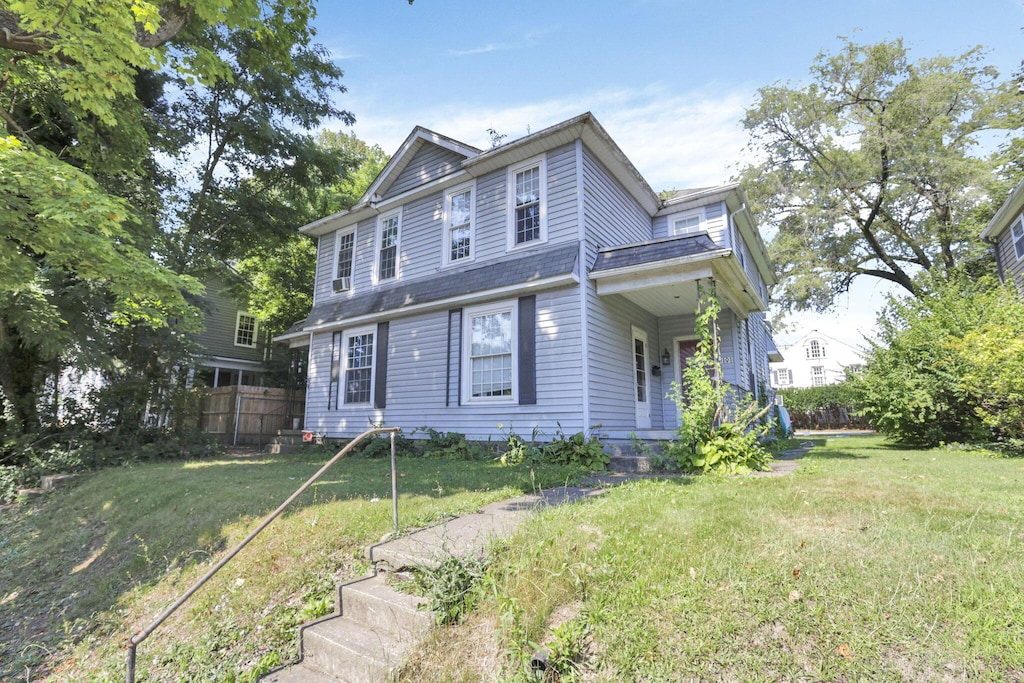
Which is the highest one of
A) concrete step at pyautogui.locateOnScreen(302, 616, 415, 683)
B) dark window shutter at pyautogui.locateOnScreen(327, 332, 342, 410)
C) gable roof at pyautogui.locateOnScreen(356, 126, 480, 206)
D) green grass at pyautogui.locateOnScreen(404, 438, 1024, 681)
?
gable roof at pyautogui.locateOnScreen(356, 126, 480, 206)

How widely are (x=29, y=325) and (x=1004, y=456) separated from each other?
1834cm

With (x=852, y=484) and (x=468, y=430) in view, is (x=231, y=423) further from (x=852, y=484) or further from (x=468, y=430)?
(x=852, y=484)

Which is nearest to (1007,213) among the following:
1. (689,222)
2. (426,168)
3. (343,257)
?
(689,222)

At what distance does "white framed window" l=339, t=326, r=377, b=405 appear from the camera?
12141mm

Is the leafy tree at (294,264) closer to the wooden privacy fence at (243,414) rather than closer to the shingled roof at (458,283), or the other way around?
the wooden privacy fence at (243,414)

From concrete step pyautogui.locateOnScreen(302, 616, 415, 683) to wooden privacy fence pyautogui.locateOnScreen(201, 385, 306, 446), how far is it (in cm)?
1398

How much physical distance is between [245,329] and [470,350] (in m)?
17.3

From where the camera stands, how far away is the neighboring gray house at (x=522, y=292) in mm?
8938

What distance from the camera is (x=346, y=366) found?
12.6 meters

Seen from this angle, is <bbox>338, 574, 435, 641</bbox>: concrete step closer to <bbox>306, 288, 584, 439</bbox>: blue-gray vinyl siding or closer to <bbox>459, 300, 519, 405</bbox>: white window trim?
<bbox>306, 288, 584, 439</bbox>: blue-gray vinyl siding

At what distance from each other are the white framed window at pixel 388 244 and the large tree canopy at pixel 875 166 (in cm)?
1749

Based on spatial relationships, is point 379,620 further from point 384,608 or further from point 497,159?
point 497,159

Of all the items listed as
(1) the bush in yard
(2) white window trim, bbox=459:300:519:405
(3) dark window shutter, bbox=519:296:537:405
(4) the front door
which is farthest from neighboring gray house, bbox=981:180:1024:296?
(2) white window trim, bbox=459:300:519:405

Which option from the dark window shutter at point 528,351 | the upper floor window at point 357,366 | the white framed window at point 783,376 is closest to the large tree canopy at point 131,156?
the upper floor window at point 357,366
